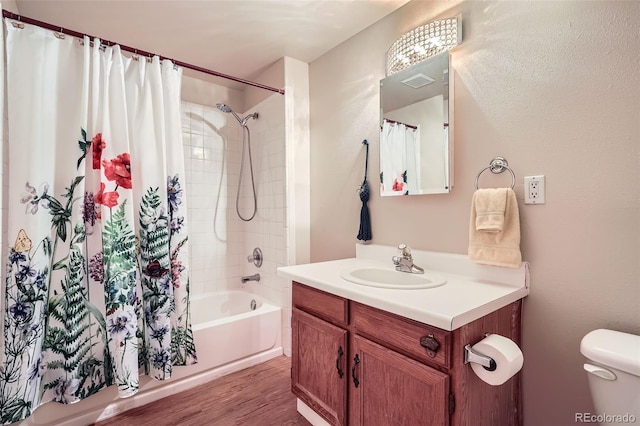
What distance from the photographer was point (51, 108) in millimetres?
1438

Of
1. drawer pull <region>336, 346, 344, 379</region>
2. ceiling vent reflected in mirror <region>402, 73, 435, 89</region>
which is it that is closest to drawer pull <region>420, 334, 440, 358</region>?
drawer pull <region>336, 346, 344, 379</region>

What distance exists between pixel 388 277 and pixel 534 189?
77cm

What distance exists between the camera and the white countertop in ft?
3.25

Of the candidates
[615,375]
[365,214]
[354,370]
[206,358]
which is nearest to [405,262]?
[365,214]

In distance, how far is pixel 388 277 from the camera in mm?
1593

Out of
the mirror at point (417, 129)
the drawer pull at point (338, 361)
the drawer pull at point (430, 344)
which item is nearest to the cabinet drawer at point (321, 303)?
the drawer pull at point (338, 361)

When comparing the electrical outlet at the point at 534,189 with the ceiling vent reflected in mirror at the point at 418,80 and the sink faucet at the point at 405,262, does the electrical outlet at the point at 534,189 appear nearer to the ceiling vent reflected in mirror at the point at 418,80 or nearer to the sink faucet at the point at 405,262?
the sink faucet at the point at 405,262

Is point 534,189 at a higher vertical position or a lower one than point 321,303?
higher

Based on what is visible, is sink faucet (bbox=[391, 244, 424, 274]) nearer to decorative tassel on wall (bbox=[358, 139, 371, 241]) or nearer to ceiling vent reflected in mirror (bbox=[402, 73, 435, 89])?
decorative tassel on wall (bbox=[358, 139, 371, 241])

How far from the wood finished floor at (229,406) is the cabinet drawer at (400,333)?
0.82 meters

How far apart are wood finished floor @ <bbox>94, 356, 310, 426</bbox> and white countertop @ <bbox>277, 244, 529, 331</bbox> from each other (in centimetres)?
81

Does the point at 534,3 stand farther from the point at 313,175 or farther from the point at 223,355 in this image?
the point at 223,355

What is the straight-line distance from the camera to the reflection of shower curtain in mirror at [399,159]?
1643 millimetres

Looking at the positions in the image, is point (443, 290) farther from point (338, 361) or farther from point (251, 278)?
point (251, 278)
